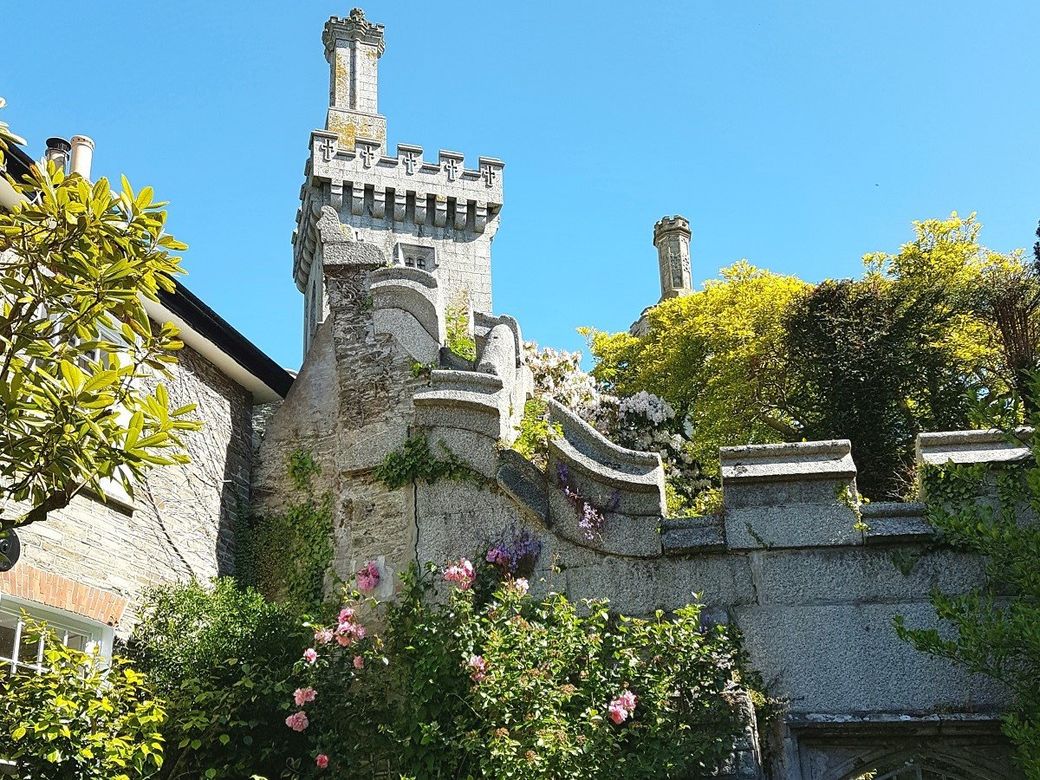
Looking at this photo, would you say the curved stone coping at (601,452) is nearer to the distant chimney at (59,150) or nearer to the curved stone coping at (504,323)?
the curved stone coping at (504,323)

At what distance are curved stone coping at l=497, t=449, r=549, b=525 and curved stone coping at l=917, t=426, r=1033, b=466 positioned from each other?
8.05 ft

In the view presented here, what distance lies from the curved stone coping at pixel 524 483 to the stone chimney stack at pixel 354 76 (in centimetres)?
3305

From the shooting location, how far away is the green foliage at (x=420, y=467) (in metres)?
8.38

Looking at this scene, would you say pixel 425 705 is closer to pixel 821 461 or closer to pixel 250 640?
pixel 250 640

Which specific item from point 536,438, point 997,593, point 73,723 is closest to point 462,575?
point 536,438

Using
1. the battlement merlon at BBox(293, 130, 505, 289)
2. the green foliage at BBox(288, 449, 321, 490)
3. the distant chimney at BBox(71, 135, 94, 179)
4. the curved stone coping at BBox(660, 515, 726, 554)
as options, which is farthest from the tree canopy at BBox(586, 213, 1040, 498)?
the battlement merlon at BBox(293, 130, 505, 289)

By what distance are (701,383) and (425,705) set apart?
1438 centimetres

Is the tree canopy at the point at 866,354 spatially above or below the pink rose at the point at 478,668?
above

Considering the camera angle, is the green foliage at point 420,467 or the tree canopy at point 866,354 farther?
the tree canopy at point 866,354

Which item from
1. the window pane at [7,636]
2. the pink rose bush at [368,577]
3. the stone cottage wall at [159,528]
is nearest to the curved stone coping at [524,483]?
the pink rose bush at [368,577]

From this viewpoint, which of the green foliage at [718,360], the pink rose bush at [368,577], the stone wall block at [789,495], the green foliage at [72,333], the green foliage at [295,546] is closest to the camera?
the green foliage at [72,333]

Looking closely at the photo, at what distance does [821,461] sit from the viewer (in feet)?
25.0

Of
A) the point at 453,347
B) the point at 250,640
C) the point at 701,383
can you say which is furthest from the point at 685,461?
the point at 250,640

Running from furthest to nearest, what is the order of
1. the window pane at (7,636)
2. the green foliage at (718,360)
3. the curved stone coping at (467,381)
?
the green foliage at (718,360) < the curved stone coping at (467,381) < the window pane at (7,636)
